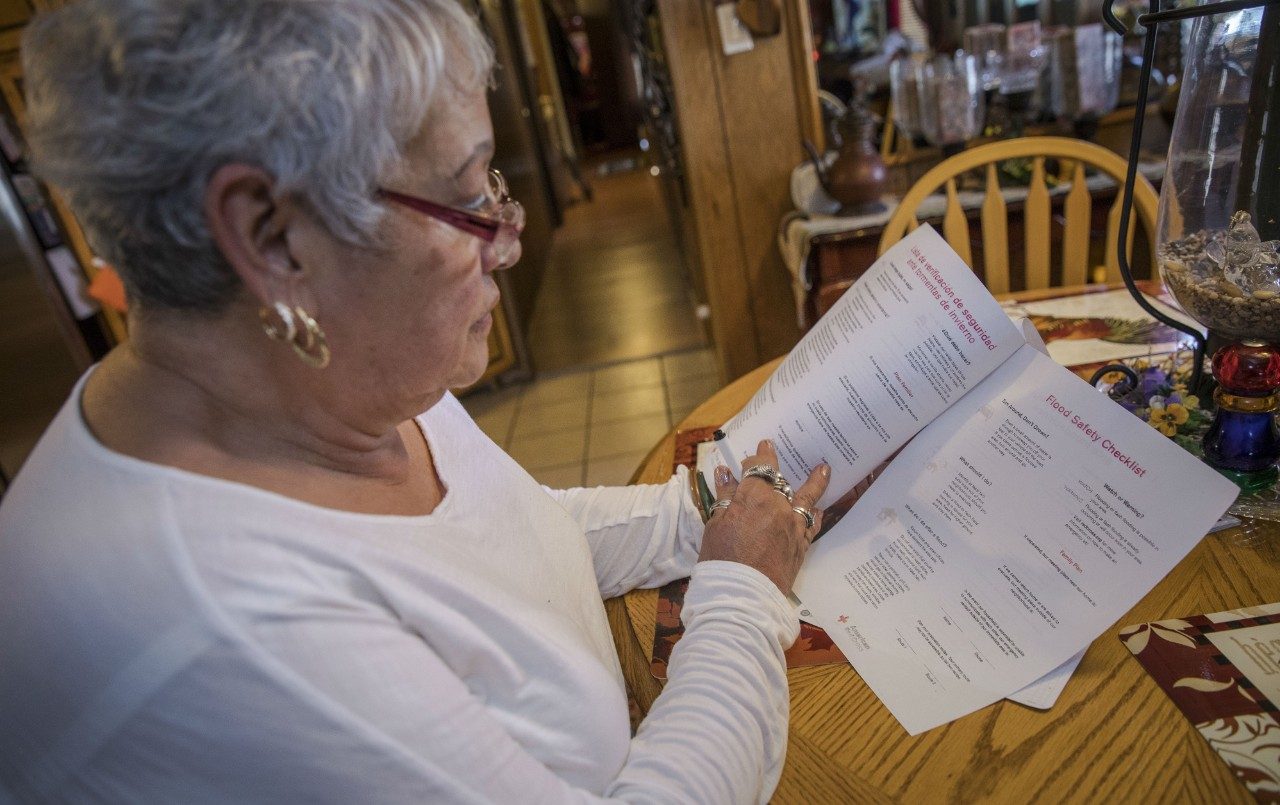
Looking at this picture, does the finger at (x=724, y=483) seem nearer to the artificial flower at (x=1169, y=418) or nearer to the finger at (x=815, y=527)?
the finger at (x=815, y=527)

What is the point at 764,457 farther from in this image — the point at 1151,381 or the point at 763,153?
the point at 763,153

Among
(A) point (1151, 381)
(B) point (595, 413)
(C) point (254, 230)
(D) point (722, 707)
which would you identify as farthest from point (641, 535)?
(B) point (595, 413)

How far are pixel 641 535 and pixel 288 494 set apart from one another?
0.42 m

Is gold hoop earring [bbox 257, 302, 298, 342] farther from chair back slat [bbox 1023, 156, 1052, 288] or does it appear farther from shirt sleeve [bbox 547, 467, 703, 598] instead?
chair back slat [bbox 1023, 156, 1052, 288]

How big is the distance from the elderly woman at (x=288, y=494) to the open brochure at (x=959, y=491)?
0.13 meters

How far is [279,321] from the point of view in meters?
0.55

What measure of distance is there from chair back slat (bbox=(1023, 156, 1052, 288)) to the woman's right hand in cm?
118

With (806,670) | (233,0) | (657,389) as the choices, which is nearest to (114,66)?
(233,0)

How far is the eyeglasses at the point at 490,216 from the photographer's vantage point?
584 millimetres

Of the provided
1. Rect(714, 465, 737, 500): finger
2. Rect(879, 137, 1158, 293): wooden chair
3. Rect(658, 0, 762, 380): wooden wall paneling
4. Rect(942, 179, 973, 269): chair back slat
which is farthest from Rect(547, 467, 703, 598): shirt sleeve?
Rect(658, 0, 762, 380): wooden wall paneling

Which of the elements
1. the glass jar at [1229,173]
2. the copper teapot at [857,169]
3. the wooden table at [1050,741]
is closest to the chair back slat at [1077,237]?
the copper teapot at [857,169]

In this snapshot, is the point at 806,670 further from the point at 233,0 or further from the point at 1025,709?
the point at 233,0

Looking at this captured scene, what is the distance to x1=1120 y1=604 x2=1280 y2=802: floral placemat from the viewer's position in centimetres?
55

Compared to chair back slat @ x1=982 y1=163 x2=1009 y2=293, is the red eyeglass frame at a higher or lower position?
higher
